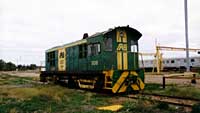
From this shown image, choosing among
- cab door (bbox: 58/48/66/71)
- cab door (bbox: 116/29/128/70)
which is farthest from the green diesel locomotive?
cab door (bbox: 58/48/66/71)

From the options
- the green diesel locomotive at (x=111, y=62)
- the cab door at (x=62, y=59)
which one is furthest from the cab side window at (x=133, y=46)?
the cab door at (x=62, y=59)

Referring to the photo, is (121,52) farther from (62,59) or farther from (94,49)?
(62,59)

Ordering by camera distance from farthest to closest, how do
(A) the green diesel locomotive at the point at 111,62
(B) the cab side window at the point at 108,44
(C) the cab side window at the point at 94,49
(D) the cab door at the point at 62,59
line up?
(D) the cab door at the point at 62,59
(C) the cab side window at the point at 94,49
(B) the cab side window at the point at 108,44
(A) the green diesel locomotive at the point at 111,62

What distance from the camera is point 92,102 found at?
1173 cm

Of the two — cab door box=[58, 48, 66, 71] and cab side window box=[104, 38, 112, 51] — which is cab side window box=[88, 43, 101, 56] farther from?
cab door box=[58, 48, 66, 71]

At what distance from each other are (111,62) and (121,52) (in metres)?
0.89

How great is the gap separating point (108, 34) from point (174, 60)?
44.6m

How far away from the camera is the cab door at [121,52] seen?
15.4m

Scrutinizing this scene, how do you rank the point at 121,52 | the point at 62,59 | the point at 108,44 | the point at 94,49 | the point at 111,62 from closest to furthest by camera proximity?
the point at 111,62 → the point at 108,44 → the point at 121,52 → the point at 94,49 → the point at 62,59

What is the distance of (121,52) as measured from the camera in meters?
15.6

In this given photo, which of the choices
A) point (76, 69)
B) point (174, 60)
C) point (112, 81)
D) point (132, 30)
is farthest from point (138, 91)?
point (174, 60)

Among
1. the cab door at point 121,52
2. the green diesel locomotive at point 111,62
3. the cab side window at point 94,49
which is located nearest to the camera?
the green diesel locomotive at point 111,62

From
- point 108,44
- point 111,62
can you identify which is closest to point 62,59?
point 108,44

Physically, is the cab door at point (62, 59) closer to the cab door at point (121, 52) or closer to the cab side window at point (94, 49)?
the cab side window at point (94, 49)
